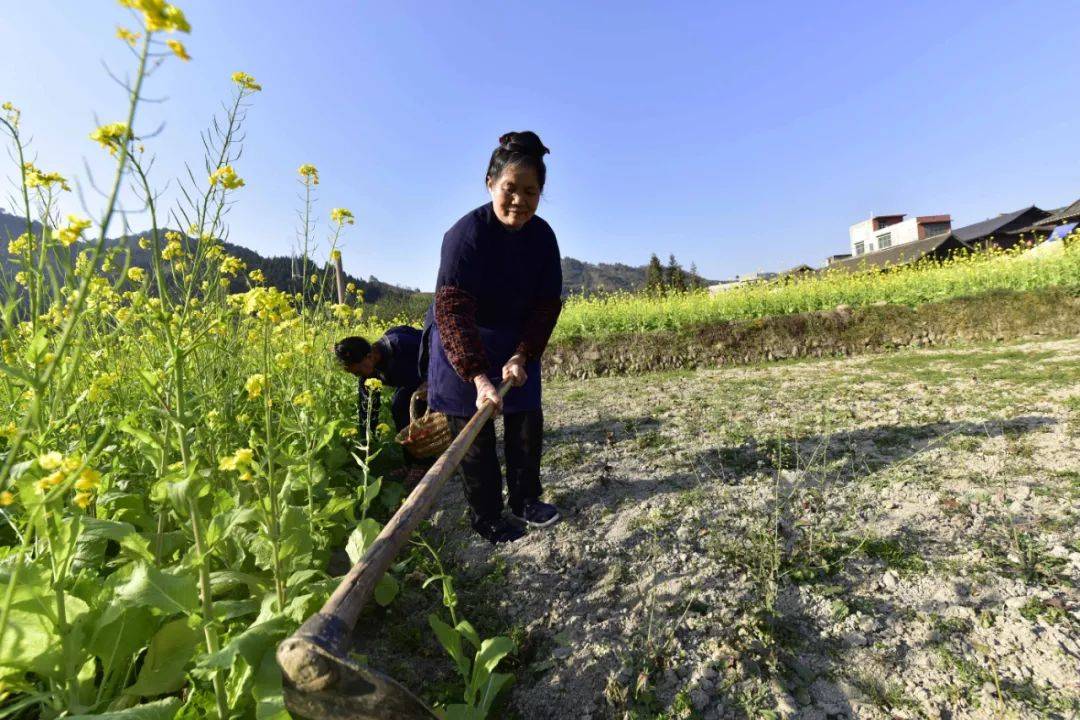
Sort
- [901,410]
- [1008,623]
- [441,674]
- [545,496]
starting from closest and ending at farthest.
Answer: [1008,623]
[441,674]
[545,496]
[901,410]

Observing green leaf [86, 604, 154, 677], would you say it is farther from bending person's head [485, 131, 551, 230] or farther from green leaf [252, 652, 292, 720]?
bending person's head [485, 131, 551, 230]

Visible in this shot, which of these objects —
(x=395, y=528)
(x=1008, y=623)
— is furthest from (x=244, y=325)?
(x=1008, y=623)

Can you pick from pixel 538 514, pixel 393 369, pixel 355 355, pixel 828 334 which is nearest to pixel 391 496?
pixel 538 514

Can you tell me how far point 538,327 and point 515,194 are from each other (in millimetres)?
578

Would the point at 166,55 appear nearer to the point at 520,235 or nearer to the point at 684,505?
the point at 520,235

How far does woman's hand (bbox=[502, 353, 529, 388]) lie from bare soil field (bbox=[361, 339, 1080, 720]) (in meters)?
0.69

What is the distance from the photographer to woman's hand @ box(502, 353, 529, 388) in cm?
210

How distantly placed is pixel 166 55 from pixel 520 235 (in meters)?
1.50

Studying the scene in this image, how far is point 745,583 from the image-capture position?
173 centimetres

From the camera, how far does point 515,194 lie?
2.06m

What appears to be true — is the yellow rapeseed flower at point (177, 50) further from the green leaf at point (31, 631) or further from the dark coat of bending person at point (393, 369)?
the dark coat of bending person at point (393, 369)

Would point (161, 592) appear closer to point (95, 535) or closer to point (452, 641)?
point (95, 535)

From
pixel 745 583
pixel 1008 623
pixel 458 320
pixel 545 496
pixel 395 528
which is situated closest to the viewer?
pixel 395 528

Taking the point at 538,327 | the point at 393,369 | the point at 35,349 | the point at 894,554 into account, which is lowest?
the point at 894,554
